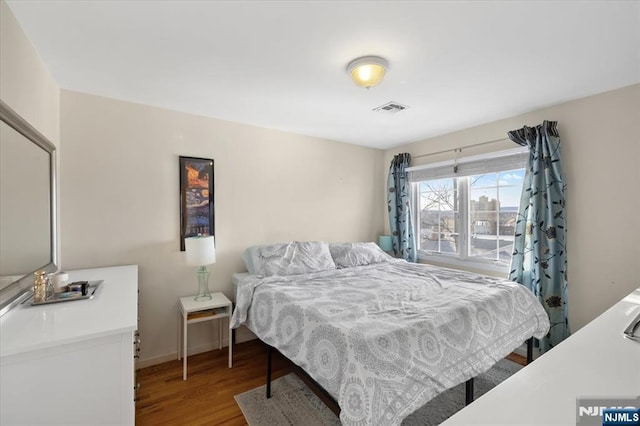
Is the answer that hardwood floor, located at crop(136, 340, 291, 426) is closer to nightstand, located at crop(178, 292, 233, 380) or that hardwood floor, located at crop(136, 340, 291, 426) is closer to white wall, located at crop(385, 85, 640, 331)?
nightstand, located at crop(178, 292, 233, 380)

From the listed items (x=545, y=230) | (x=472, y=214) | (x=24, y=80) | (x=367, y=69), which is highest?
(x=367, y=69)

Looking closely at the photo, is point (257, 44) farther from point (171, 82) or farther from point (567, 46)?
point (567, 46)

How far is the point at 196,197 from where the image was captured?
2803 millimetres

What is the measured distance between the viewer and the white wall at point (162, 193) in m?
2.35

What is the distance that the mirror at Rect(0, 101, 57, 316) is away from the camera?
1.28 meters

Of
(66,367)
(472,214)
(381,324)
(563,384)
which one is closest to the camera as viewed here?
(563,384)

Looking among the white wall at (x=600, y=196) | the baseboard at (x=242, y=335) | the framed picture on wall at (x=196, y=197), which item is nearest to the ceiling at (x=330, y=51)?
the white wall at (x=600, y=196)

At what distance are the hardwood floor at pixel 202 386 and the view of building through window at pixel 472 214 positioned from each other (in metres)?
2.49

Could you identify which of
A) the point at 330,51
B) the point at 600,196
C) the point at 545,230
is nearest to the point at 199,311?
the point at 330,51

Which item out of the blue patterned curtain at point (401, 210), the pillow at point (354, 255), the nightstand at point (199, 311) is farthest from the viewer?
the blue patterned curtain at point (401, 210)

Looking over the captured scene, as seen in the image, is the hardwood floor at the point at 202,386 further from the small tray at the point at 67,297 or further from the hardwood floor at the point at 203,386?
the small tray at the point at 67,297

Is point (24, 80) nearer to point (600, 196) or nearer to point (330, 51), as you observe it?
point (330, 51)

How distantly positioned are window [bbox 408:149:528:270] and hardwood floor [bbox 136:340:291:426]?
2475mm

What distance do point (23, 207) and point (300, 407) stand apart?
2112 millimetres
